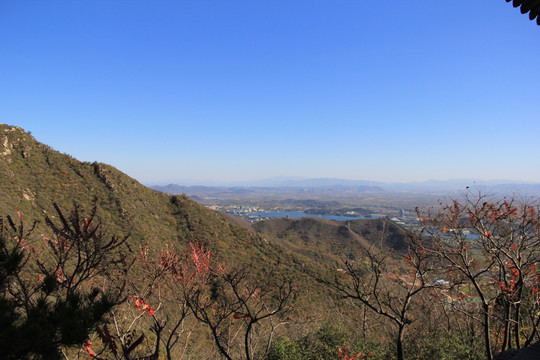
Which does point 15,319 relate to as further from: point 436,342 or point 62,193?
point 62,193

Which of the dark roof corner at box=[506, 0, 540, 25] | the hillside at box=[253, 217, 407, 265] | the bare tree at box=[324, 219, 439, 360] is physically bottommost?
the hillside at box=[253, 217, 407, 265]

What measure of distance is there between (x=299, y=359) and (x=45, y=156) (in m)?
25.5

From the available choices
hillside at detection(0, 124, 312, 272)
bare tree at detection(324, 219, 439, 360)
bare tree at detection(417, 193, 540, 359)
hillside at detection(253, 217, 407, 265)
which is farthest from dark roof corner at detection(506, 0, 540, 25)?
hillside at detection(253, 217, 407, 265)

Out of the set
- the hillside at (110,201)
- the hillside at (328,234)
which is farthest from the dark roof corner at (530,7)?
the hillside at (328,234)

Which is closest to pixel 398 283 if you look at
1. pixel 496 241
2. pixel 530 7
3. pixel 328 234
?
pixel 496 241

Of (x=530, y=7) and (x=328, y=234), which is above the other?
(x=530, y=7)

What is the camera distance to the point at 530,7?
98.4 inches

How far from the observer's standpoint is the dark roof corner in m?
2.48

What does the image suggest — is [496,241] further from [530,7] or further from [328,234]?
[328,234]

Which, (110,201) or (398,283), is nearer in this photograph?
(398,283)

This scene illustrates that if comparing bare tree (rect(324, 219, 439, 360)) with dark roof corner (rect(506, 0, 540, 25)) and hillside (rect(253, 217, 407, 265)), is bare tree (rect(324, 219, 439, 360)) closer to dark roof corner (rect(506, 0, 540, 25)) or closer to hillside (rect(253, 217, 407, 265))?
dark roof corner (rect(506, 0, 540, 25))

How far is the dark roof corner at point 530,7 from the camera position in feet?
8.13

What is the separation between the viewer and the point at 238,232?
26.1 m

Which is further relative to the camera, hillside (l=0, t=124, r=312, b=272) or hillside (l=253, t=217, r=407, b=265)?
hillside (l=253, t=217, r=407, b=265)
